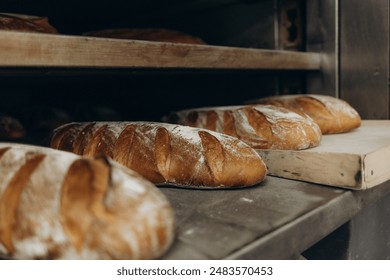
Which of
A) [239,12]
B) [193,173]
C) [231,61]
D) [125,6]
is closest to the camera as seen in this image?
[193,173]

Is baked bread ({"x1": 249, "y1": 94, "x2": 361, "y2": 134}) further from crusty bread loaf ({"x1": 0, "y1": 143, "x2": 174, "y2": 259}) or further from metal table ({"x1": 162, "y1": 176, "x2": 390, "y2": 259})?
crusty bread loaf ({"x1": 0, "y1": 143, "x2": 174, "y2": 259})

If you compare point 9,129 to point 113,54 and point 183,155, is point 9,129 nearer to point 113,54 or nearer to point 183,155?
point 113,54

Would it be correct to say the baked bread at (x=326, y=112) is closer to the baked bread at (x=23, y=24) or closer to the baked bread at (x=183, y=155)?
the baked bread at (x=183, y=155)

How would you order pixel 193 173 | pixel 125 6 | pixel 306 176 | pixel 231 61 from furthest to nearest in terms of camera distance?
1. pixel 125 6
2. pixel 231 61
3. pixel 306 176
4. pixel 193 173

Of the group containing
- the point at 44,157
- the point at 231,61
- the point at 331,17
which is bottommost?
the point at 44,157

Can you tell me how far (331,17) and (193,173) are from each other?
56.9 inches

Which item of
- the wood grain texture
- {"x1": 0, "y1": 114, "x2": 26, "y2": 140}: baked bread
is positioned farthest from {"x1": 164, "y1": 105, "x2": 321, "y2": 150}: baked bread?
{"x1": 0, "y1": 114, "x2": 26, "y2": 140}: baked bread

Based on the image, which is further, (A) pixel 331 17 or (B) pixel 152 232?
(A) pixel 331 17

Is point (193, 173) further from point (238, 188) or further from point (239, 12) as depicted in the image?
point (239, 12)

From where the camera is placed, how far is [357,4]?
203cm

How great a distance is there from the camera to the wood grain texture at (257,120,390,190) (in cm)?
118

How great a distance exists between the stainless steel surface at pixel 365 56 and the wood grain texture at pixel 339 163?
24.4 inches

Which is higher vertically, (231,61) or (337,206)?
(231,61)
